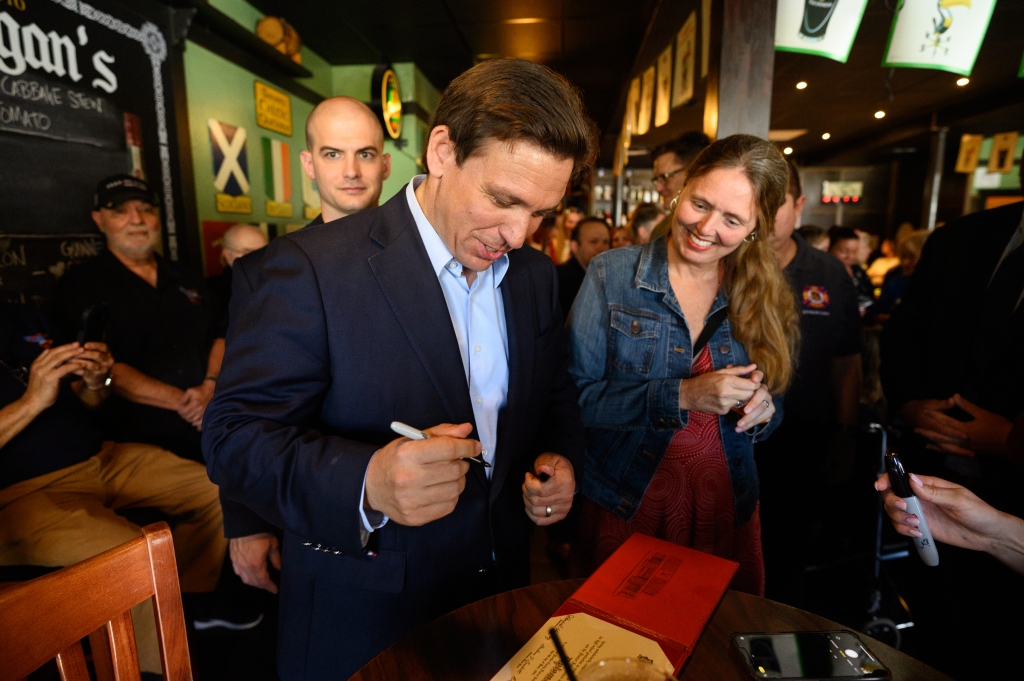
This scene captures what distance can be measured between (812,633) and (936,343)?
4.82ft

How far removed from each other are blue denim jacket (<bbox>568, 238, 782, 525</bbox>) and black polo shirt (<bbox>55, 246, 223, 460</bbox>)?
221 centimetres

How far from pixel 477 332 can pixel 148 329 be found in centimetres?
230

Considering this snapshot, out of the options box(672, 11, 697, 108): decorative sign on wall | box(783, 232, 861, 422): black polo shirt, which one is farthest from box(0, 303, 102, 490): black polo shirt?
box(672, 11, 697, 108): decorative sign on wall

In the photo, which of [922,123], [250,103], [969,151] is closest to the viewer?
[250,103]

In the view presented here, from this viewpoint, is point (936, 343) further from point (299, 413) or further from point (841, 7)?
point (299, 413)

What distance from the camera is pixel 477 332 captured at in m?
1.26

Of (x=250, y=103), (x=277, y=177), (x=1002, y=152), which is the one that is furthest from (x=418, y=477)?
(x=1002, y=152)

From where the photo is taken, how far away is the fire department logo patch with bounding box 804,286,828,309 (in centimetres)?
228

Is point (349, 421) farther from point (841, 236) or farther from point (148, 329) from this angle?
point (841, 236)

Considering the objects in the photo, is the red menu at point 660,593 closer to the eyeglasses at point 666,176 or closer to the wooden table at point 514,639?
the wooden table at point 514,639

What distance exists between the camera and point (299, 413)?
3.40 feet

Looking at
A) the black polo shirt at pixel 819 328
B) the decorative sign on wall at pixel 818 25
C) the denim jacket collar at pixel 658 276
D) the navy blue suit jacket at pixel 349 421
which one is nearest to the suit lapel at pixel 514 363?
the navy blue suit jacket at pixel 349 421

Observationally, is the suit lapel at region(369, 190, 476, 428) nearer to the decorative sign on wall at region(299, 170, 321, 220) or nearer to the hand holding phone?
the hand holding phone

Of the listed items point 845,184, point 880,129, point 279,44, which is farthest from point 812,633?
point 845,184
